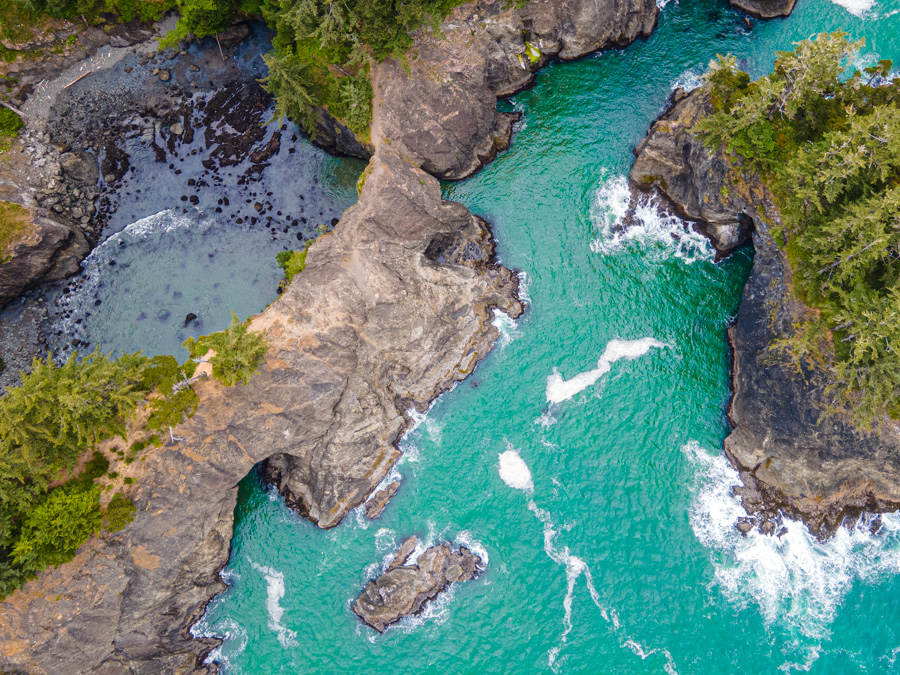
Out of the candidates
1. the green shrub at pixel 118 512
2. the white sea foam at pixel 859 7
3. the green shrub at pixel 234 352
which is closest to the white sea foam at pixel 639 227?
the white sea foam at pixel 859 7

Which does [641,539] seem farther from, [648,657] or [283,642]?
[283,642]

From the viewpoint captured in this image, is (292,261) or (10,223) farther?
(10,223)

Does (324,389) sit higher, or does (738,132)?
(738,132)

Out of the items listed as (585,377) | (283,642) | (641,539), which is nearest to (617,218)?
(585,377)

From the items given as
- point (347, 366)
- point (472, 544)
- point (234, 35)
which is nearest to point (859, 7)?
point (347, 366)

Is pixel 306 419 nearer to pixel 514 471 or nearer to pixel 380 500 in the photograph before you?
pixel 380 500

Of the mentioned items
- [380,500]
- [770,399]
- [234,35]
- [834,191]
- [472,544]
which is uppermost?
[234,35]
